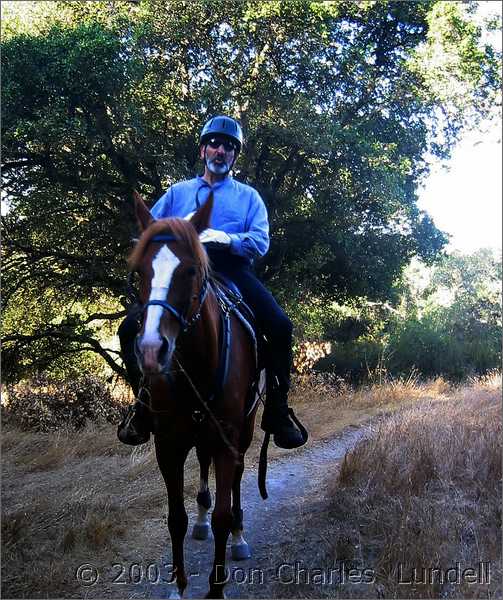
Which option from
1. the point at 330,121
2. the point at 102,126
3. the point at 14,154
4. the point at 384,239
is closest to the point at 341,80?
the point at 330,121

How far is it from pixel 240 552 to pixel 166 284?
2.93 meters

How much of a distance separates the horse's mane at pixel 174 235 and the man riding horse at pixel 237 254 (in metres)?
1.04

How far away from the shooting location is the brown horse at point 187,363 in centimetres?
258

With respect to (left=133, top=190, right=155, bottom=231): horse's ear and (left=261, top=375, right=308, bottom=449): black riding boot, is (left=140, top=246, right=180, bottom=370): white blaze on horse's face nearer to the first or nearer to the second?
(left=133, top=190, right=155, bottom=231): horse's ear

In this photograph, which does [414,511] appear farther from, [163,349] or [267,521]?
[163,349]

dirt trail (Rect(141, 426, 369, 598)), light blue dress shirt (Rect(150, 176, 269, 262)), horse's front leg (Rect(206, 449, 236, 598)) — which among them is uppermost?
light blue dress shirt (Rect(150, 176, 269, 262))

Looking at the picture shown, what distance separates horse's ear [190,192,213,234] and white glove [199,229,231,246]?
0.04 meters

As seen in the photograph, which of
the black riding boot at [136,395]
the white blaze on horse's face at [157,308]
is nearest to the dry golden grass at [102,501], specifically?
the black riding boot at [136,395]

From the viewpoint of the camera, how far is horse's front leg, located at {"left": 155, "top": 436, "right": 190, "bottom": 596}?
3.60m

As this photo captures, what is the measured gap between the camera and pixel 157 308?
8.24 ft

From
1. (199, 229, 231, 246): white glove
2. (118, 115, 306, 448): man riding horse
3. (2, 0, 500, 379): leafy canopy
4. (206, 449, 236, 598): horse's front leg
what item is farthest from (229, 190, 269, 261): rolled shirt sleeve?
(2, 0, 500, 379): leafy canopy

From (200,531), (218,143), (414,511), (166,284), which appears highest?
(218,143)

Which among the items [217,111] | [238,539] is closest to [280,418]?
[238,539]

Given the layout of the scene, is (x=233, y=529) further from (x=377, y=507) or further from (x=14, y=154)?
(x=14, y=154)
